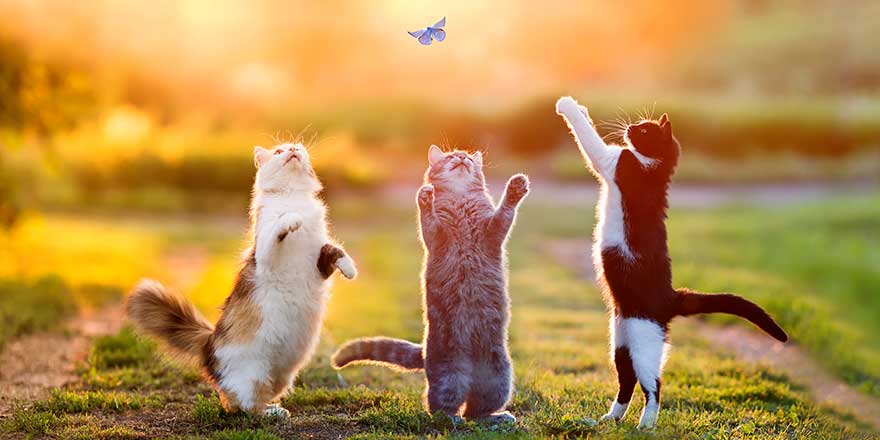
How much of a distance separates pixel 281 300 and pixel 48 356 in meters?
3.27

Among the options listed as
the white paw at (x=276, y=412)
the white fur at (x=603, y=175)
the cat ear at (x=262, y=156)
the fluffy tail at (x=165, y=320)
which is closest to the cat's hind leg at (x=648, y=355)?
the white fur at (x=603, y=175)

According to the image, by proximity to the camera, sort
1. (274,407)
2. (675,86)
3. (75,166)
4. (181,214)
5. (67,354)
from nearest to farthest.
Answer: (274,407) < (67,354) < (181,214) < (75,166) < (675,86)

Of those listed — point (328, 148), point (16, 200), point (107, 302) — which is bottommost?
point (107, 302)

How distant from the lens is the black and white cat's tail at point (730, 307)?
4.41m

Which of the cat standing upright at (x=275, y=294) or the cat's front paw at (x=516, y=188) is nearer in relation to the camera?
the cat's front paw at (x=516, y=188)

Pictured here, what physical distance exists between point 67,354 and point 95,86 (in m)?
5.35

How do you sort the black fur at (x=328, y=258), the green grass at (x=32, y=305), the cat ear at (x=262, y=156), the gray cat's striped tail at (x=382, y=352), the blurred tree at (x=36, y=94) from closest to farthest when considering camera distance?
the black fur at (x=328, y=258) → the gray cat's striped tail at (x=382, y=352) → the cat ear at (x=262, y=156) → the green grass at (x=32, y=305) → the blurred tree at (x=36, y=94)

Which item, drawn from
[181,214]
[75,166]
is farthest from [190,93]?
[181,214]

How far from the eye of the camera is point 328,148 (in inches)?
754

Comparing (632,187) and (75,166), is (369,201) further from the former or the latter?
(632,187)

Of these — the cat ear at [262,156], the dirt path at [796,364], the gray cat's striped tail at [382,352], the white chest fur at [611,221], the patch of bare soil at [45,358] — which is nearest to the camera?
the white chest fur at [611,221]

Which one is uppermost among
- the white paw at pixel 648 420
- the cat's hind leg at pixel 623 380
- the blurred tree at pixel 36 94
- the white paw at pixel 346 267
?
the blurred tree at pixel 36 94

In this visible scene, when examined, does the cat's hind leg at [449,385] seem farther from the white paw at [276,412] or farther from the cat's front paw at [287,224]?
the cat's front paw at [287,224]

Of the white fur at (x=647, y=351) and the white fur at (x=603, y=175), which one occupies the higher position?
the white fur at (x=603, y=175)
